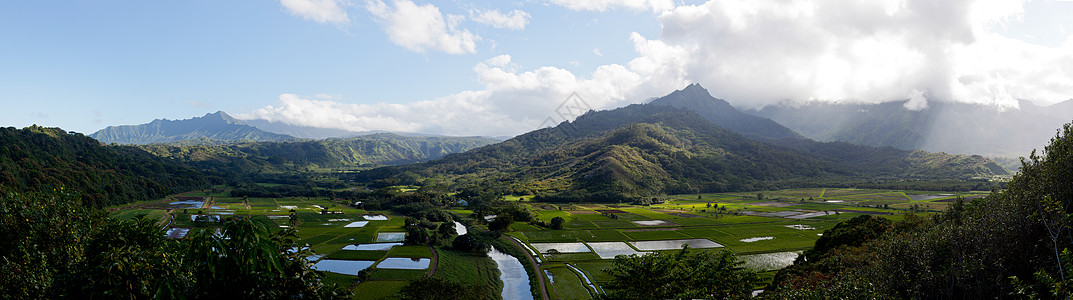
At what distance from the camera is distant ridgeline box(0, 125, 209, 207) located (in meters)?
112

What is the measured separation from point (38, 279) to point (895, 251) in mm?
40680

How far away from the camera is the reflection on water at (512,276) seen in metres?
57.0

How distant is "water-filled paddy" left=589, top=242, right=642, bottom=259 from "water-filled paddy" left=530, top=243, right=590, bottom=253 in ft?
7.63

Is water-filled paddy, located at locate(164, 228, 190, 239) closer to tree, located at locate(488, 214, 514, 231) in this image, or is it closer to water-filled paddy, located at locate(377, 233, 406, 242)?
water-filled paddy, located at locate(377, 233, 406, 242)

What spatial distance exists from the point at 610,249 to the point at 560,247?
9514 mm

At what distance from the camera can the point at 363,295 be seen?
165 feet

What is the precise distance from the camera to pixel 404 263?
221 ft

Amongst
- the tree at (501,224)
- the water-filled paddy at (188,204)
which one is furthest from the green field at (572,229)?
the water-filled paddy at (188,204)

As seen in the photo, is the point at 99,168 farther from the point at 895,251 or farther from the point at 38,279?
the point at 895,251

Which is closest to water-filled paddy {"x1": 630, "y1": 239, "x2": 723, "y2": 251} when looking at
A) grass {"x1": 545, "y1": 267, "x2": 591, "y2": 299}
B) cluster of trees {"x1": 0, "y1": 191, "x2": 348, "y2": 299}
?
grass {"x1": 545, "y1": 267, "x2": 591, "y2": 299}

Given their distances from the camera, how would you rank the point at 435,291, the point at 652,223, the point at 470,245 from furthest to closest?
the point at 652,223 → the point at 470,245 → the point at 435,291

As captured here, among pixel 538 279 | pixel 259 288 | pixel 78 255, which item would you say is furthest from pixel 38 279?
pixel 538 279

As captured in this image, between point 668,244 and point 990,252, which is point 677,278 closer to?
point 990,252

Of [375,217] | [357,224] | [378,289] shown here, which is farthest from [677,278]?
[375,217]
